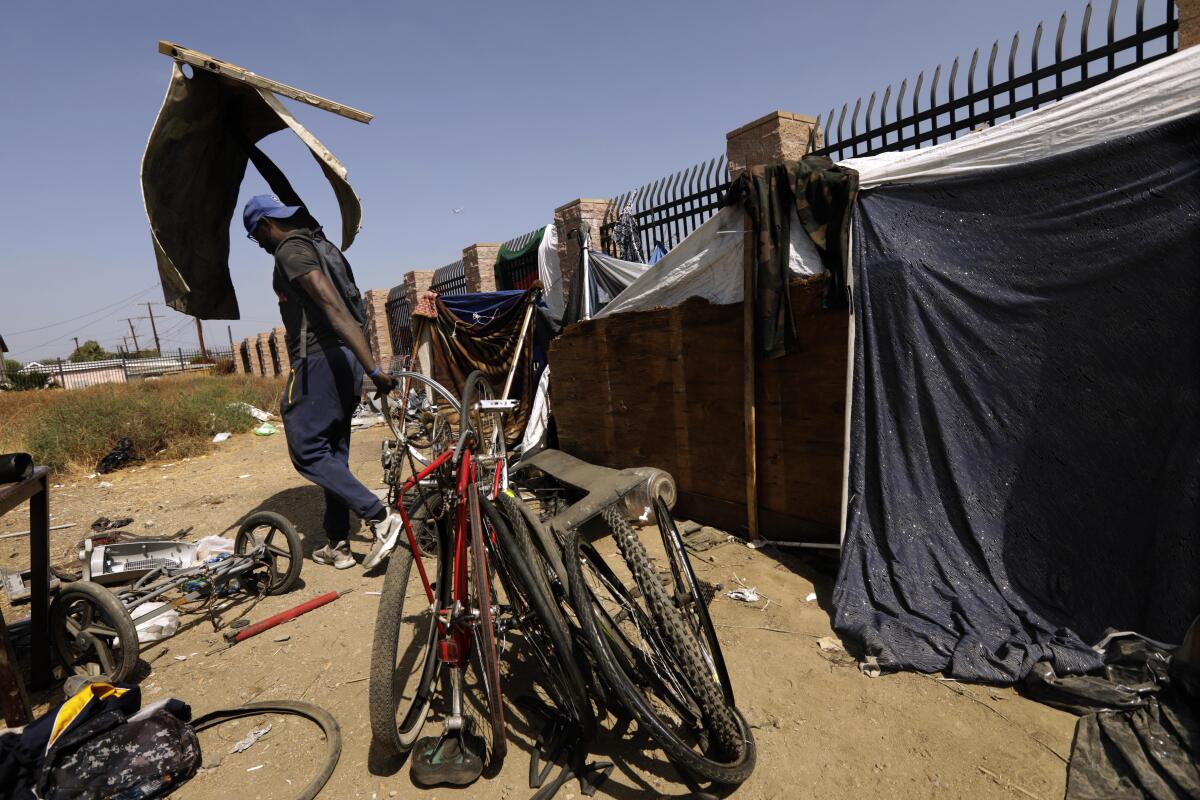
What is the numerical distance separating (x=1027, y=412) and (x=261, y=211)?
4585mm

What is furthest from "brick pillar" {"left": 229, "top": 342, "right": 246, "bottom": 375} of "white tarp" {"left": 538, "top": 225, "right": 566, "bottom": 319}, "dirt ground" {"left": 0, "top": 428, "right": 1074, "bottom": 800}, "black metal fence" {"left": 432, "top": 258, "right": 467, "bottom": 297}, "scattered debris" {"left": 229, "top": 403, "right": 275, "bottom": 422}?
"dirt ground" {"left": 0, "top": 428, "right": 1074, "bottom": 800}

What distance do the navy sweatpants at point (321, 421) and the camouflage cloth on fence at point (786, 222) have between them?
9.25 ft

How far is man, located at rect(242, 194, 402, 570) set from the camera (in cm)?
370

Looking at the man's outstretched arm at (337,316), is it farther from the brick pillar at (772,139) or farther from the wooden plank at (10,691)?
the brick pillar at (772,139)

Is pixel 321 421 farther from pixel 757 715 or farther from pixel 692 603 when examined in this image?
pixel 757 715

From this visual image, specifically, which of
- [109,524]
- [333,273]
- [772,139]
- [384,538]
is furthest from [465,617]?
[109,524]

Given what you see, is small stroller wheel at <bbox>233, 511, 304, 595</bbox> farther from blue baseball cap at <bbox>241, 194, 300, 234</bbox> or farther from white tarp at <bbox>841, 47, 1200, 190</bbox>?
white tarp at <bbox>841, 47, 1200, 190</bbox>

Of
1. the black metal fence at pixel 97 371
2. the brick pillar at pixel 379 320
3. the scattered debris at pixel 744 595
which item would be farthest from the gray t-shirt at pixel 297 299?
the black metal fence at pixel 97 371

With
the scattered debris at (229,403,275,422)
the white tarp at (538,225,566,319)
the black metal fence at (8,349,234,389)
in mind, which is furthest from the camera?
the black metal fence at (8,349,234,389)

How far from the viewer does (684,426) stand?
4492 millimetres

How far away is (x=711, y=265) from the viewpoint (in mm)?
4055

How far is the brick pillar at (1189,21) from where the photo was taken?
307 centimetres

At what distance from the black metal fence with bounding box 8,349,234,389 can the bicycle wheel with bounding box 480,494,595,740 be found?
3174 cm

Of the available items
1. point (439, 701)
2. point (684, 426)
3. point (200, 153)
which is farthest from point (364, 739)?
point (200, 153)
